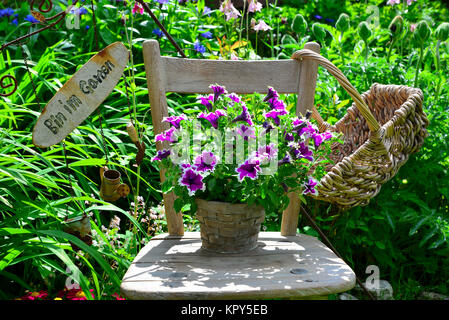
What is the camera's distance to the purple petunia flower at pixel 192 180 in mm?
1437

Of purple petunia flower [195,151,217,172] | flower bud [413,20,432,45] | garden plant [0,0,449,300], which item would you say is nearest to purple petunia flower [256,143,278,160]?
garden plant [0,0,449,300]

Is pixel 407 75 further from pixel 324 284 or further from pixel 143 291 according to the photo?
pixel 143 291

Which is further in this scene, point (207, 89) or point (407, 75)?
point (407, 75)

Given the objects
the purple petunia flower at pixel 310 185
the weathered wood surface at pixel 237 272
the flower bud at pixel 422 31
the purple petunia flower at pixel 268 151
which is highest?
the flower bud at pixel 422 31

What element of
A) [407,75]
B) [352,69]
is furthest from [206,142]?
[407,75]

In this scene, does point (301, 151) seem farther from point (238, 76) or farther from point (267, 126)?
point (238, 76)

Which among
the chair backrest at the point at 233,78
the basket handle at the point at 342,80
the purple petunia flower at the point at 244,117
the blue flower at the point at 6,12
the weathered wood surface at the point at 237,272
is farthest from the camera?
the blue flower at the point at 6,12

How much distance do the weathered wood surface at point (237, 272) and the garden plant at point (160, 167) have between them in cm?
15

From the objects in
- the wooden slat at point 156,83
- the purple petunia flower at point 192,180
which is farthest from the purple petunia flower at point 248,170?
the wooden slat at point 156,83

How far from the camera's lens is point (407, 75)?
8.54 ft

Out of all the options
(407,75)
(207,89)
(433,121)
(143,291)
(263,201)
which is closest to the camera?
(143,291)

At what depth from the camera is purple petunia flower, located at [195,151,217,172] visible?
4.68 feet

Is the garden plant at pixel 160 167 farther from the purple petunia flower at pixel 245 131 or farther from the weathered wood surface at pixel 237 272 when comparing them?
the weathered wood surface at pixel 237 272
